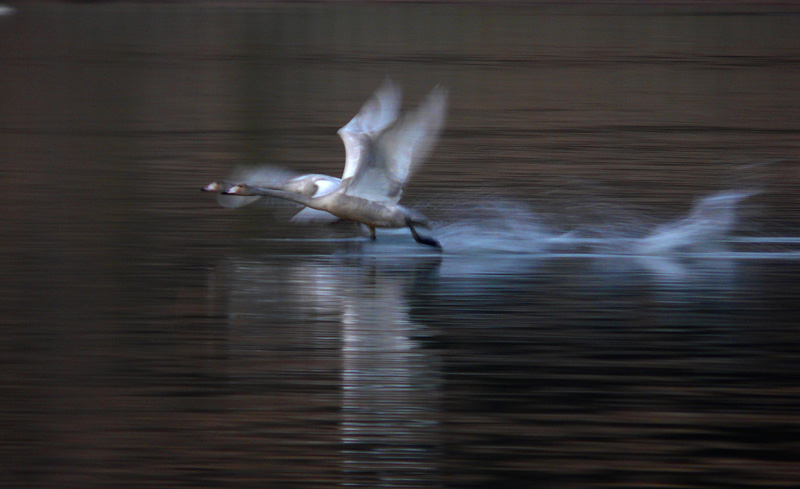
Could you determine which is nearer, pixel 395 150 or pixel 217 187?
pixel 395 150

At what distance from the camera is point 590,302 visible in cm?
806

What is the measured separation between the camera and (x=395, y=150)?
8641 mm

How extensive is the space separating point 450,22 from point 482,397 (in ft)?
108

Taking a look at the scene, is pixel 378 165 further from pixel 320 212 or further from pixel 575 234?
pixel 575 234

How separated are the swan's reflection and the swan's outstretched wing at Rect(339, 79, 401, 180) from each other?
75 centimetres

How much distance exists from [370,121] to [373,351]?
83.8 inches

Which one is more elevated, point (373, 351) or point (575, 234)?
point (575, 234)

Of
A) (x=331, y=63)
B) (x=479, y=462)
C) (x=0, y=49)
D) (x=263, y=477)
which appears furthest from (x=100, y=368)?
(x=0, y=49)

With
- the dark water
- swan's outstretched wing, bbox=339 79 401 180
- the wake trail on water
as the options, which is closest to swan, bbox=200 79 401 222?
swan's outstretched wing, bbox=339 79 401 180

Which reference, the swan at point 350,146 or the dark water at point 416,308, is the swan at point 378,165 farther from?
the dark water at point 416,308

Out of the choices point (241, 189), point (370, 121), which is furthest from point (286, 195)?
point (370, 121)

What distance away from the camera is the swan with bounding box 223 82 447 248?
8.54 meters

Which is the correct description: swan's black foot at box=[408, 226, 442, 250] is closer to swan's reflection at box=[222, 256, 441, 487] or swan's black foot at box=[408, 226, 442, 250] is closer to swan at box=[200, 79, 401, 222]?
swan's reflection at box=[222, 256, 441, 487]

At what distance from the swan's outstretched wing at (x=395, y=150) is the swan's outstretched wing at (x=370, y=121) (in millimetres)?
63
